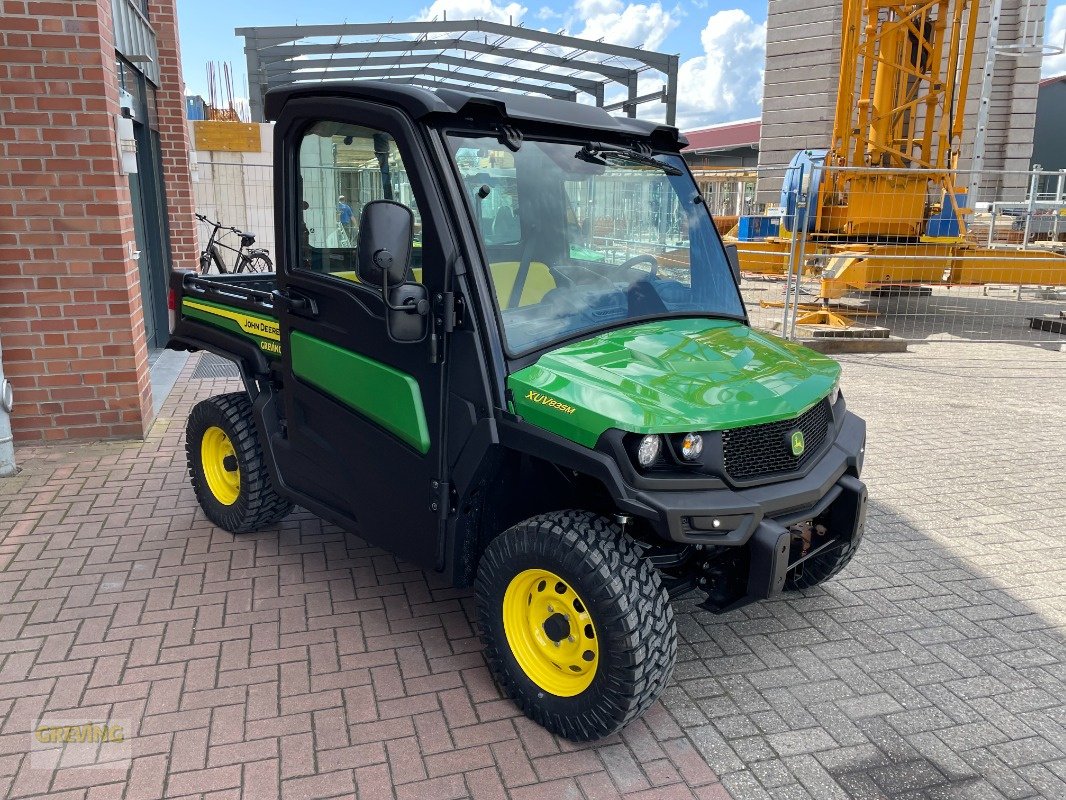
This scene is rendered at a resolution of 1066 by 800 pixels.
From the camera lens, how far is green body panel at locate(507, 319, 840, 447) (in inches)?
107

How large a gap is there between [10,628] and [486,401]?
2368 mm

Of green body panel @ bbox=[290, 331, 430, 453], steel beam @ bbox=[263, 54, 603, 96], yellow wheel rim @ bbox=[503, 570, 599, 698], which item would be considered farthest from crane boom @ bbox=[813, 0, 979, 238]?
yellow wheel rim @ bbox=[503, 570, 599, 698]

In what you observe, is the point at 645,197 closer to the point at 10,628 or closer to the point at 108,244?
the point at 10,628

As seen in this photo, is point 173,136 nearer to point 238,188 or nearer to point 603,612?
point 238,188

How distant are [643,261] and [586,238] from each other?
1.03 feet

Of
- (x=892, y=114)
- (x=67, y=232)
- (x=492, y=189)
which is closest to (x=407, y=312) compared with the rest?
(x=492, y=189)

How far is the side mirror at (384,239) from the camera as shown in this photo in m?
2.79

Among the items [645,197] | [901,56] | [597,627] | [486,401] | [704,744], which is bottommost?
[704,744]

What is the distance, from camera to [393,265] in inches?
111

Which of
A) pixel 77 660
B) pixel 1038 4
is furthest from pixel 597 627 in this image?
pixel 1038 4

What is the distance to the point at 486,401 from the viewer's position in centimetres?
297

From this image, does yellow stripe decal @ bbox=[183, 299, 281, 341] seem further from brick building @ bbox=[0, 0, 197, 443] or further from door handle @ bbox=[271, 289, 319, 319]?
brick building @ bbox=[0, 0, 197, 443]

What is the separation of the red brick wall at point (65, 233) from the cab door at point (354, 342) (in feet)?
9.37

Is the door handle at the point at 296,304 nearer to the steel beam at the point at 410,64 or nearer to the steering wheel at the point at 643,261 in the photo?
the steering wheel at the point at 643,261
